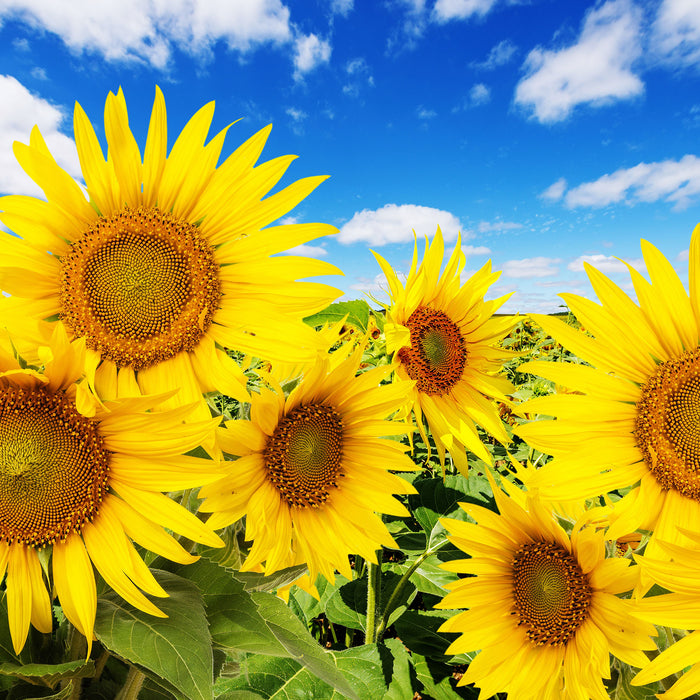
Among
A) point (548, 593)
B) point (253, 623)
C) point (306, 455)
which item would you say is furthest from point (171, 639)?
point (548, 593)

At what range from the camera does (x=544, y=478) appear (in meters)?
1.59

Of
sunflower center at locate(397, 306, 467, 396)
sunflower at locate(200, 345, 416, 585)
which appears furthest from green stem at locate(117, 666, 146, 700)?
sunflower center at locate(397, 306, 467, 396)

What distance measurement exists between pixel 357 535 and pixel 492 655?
2.40 ft

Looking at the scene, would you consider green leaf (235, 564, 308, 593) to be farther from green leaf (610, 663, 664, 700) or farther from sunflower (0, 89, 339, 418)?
green leaf (610, 663, 664, 700)

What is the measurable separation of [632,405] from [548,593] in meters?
0.68

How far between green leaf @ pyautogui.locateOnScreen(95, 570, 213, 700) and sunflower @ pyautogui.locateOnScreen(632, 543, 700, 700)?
86cm

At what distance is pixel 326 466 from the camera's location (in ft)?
5.19

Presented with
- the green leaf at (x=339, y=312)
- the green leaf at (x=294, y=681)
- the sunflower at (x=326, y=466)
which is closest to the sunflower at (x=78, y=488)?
the sunflower at (x=326, y=466)

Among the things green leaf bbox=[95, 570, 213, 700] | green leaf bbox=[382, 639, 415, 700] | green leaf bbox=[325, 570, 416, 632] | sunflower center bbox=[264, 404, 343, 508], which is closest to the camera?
green leaf bbox=[95, 570, 213, 700]

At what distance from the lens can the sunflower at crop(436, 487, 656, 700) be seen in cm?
162

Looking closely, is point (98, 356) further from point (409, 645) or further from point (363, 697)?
point (409, 645)

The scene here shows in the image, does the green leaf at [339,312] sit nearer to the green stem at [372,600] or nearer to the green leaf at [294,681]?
the green leaf at [294,681]

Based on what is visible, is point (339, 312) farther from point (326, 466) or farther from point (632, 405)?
point (632, 405)

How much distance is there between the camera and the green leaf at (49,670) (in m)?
0.88
